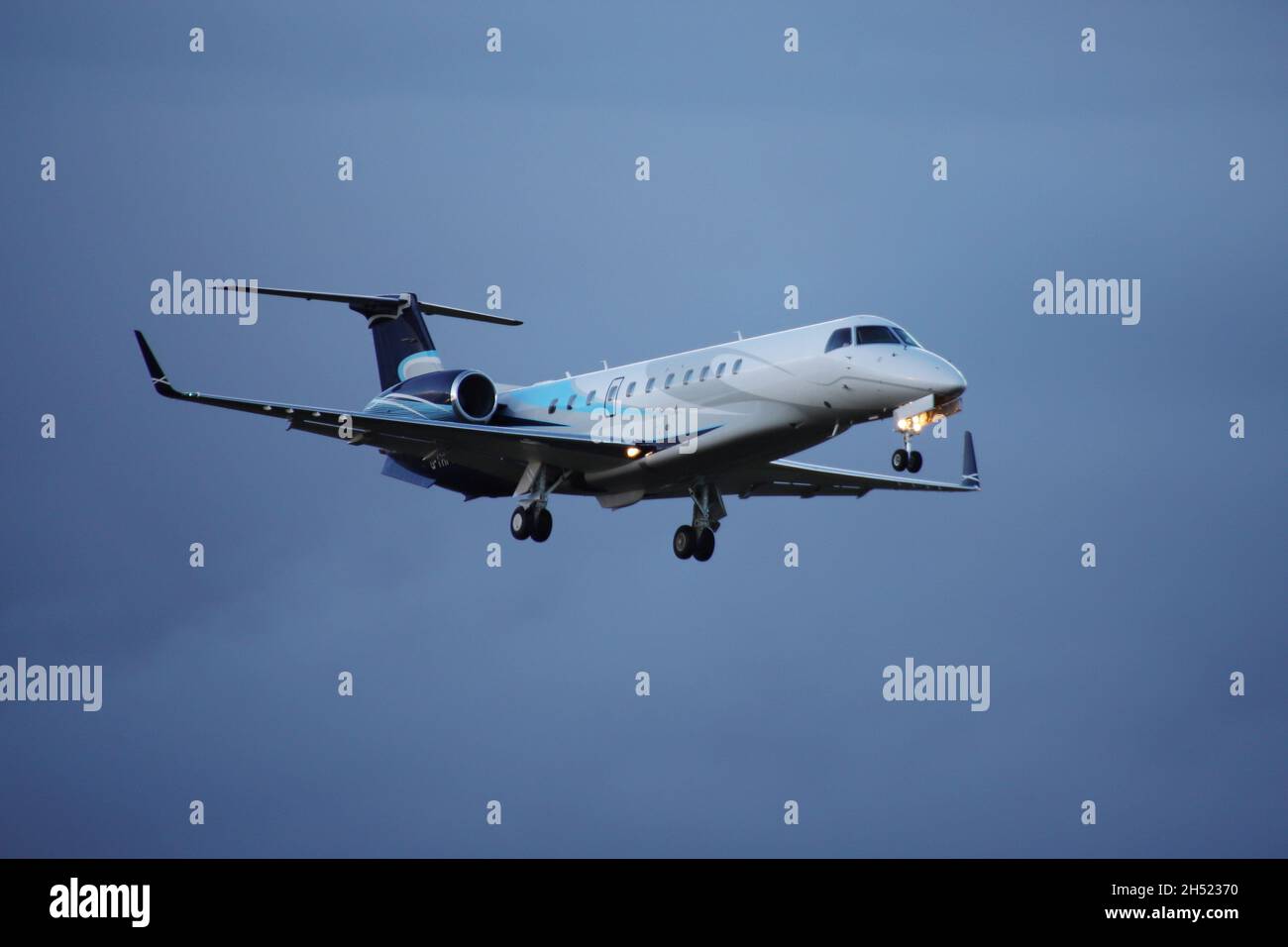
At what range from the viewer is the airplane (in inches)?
1414

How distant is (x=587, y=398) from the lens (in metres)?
40.6

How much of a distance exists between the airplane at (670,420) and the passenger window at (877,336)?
0.02 metres

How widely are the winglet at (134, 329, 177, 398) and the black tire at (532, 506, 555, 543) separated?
773cm

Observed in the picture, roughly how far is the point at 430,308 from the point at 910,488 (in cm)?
1142

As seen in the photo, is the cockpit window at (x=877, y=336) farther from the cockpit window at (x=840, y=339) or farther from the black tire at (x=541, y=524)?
the black tire at (x=541, y=524)

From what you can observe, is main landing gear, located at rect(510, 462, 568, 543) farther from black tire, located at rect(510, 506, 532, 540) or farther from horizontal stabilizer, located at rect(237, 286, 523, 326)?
horizontal stabilizer, located at rect(237, 286, 523, 326)

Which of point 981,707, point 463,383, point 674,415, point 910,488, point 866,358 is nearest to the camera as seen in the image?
point 866,358

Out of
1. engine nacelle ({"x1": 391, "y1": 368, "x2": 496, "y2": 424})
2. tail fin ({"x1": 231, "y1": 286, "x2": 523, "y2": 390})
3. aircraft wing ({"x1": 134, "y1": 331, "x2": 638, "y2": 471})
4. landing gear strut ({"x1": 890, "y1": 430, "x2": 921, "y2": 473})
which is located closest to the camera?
landing gear strut ({"x1": 890, "y1": 430, "x2": 921, "y2": 473})

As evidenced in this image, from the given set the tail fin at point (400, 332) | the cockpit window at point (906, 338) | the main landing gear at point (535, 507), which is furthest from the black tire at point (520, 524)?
the cockpit window at point (906, 338)

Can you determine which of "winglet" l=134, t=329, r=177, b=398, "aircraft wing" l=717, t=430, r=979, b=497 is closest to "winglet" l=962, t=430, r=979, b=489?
"aircraft wing" l=717, t=430, r=979, b=497

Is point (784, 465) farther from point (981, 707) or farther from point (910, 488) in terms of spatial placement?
point (981, 707)

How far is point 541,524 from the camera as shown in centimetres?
4053
